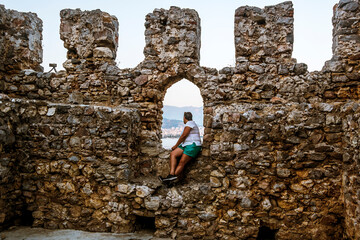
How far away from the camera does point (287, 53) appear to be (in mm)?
4492

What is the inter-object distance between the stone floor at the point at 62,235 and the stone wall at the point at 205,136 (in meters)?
0.14

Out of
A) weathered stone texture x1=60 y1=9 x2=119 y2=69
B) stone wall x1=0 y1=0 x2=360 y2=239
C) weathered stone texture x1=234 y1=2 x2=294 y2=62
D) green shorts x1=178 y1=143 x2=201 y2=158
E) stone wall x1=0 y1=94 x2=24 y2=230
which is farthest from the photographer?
weathered stone texture x1=60 y1=9 x2=119 y2=69

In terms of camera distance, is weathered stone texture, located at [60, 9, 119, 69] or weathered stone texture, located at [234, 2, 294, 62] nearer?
weathered stone texture, located at [234, 2, 294, 62]

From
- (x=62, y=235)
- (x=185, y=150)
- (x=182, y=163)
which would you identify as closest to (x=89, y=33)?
(x=185, y=150)

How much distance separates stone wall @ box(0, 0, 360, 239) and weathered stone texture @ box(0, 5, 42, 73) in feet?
0.62

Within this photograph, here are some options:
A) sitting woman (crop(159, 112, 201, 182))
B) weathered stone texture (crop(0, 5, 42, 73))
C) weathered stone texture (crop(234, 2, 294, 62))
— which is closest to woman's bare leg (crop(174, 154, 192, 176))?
sitting woman (crop(159, 112, 201, 182))

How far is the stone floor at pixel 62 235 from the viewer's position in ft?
12.8

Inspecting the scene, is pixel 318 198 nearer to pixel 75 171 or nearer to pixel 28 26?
pixel 75 171

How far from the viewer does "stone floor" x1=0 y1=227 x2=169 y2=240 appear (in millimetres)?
3904

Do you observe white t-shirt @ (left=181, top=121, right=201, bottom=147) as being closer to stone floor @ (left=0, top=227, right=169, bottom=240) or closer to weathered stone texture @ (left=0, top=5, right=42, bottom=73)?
stone floor @ (left=0, top=227, right=169, bottom=240)

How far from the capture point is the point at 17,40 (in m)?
5.15

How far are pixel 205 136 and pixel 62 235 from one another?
276cm

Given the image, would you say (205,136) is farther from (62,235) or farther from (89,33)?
(89,33)

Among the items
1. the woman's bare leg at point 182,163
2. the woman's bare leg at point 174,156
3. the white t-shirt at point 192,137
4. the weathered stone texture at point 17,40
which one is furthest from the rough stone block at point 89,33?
the woman's bare leg at point 182,163
